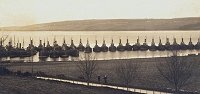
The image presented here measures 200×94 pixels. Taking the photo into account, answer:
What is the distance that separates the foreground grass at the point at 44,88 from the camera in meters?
46.2

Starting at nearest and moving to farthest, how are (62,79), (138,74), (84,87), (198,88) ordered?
(84,87)
(198,88)
(62,79)
(138,74)

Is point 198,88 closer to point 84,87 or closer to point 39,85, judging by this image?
point 84,87

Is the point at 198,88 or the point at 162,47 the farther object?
the point at 162,47

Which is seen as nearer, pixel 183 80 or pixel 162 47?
pixel 183 80

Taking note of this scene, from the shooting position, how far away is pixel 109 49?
152125mm

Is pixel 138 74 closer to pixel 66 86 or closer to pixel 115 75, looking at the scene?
pixel 115 75

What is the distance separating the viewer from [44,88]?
48844mm

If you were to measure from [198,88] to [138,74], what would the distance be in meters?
13.9

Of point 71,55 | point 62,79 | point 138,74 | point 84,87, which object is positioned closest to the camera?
point 84,87

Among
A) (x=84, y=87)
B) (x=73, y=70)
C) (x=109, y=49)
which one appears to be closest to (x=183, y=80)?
(x=84, y=87)

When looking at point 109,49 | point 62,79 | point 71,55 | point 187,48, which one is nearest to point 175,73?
point 62,79

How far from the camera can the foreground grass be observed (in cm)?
4625

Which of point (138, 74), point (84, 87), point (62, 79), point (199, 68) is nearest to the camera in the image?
point (84, 87)

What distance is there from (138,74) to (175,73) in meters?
13.6
